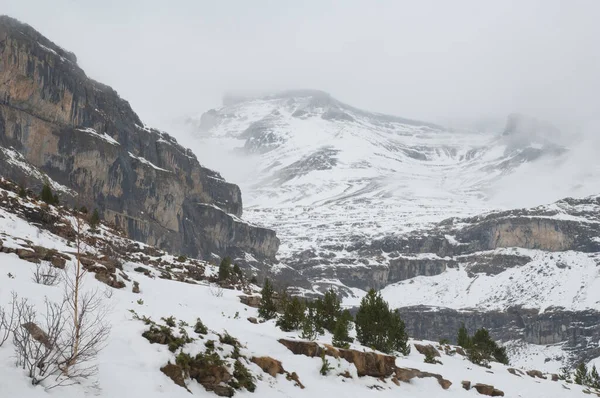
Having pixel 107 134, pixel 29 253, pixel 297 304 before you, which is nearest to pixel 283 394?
pixel 297 304

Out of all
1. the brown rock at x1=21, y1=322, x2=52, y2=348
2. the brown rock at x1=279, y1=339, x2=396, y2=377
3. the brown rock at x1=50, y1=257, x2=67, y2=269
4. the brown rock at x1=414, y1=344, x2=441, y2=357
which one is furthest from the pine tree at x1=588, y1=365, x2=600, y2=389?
the brown rock at x1=21, y1=322, x2=52, y2=348

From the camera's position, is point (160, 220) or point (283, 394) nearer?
point (283, 394)

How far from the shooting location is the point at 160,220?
5059 inches

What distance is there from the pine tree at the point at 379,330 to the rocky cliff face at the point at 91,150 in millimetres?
58135

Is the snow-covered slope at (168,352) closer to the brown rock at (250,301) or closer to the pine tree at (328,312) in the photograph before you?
the brown rock at (250,301)

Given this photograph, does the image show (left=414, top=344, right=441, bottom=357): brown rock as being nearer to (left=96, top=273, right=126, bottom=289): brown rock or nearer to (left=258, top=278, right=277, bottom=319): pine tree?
(left=258, top=278, right=277, bottom=319): pine tree

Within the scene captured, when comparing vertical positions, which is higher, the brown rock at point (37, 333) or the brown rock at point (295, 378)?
the brown rock at point (37, 333)

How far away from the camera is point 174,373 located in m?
15.4

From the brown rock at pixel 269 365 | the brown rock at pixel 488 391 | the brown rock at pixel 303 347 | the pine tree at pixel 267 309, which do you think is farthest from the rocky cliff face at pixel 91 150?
the brown rock at pixel 488 391

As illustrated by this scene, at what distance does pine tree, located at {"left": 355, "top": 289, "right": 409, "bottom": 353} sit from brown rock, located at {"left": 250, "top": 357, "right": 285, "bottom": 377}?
1507cm

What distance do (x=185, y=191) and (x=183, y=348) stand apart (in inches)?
5162

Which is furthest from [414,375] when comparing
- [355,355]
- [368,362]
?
[355,355]

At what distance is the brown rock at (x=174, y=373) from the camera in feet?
49.9

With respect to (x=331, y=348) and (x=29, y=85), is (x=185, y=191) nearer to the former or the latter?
(x=29, y=85)
